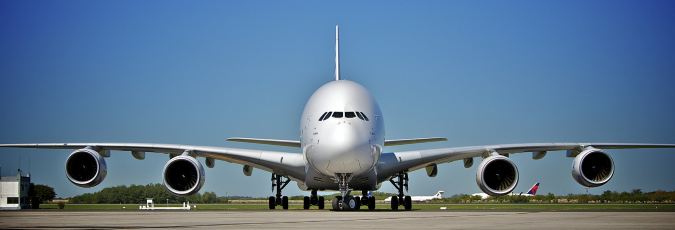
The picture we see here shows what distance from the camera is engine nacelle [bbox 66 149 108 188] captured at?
68.6ft

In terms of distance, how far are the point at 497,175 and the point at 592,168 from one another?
3.53m

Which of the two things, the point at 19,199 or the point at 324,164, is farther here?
the point at 19,199

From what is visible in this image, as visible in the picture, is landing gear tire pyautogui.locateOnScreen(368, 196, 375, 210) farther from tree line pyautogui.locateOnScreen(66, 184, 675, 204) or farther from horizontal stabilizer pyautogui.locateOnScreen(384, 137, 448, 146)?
tree line pyautogui.locateOnScreen(66, 184, 675, 204)

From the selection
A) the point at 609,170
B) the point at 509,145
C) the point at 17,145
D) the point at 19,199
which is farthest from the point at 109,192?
the point at 609,170

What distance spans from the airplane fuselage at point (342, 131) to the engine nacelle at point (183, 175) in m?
3.44

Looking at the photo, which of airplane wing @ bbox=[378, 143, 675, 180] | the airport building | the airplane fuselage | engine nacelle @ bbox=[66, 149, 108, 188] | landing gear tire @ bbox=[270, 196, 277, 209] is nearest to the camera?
the airplane fuselage

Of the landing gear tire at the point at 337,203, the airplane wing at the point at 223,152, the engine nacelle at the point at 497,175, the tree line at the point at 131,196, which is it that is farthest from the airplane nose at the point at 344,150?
the tree line at the point at 131,196

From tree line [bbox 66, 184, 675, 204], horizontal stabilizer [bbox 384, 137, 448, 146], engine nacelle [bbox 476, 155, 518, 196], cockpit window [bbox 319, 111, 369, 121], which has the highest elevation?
cockpit window [bbox 319, 111, 369, 121]

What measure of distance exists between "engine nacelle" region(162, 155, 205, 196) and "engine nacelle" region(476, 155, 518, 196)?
8.81 meters

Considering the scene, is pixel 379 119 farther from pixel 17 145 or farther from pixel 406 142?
pixel 17 145

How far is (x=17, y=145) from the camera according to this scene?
71.1 feet

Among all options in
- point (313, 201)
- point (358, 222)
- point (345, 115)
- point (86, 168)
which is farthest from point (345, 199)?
point (86, 168)

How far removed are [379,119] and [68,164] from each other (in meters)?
10.3

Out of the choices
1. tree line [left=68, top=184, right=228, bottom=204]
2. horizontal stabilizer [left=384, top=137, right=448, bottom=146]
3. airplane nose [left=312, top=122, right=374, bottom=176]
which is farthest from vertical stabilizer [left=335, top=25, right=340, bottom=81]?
tree line [left=68, top=184, right=228, bottom=204]
